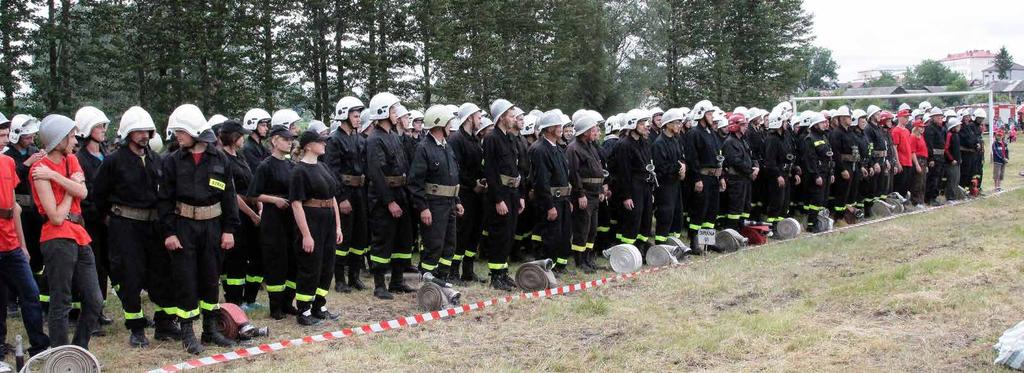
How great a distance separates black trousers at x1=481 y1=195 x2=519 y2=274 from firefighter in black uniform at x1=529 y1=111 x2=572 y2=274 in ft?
1.59

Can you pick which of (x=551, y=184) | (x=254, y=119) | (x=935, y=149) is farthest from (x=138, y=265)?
(x=935, y=149)

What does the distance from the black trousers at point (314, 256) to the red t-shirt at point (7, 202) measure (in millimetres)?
2311

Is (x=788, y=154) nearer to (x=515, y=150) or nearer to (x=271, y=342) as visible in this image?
(x=515, y=150)

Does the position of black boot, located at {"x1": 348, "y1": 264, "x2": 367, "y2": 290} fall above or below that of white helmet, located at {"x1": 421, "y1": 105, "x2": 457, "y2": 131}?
below

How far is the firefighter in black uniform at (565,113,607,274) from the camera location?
424 inches

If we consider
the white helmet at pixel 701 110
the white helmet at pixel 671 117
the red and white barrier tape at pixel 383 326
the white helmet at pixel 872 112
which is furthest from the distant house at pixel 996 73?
the red and white barrier tape at pixel 383 326

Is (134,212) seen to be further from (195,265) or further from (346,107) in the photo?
(346,107)

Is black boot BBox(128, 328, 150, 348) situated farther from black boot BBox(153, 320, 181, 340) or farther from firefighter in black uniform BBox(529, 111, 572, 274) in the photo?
firefighter in black uniform BBox(529, 111, 572, 274)

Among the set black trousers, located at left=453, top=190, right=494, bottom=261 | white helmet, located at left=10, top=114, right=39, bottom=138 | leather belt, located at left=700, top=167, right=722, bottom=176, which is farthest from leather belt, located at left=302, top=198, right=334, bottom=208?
leather belt, located at left=700, top=167, right=722, bottom=176

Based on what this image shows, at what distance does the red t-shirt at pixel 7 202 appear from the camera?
630cm

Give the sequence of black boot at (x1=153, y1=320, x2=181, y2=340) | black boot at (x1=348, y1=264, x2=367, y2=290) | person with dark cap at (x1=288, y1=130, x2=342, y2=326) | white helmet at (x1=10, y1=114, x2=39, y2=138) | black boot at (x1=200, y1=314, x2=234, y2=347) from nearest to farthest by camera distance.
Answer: black boot at (x1=200, y1=314, x2=234, y2=347) → black boot at (x1=153, y1=320, x2=181, y2=340) → person with dark cap at (x1=288, y1=130, x2=342, y2=326) → white helmet at (x1=10, y1=114, x2=39, y2=138) → black boot at (x1=348, y1=264, x2=367, y2=290)

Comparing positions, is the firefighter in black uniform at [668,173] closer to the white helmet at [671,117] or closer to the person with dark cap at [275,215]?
the white helmet at [671,117]

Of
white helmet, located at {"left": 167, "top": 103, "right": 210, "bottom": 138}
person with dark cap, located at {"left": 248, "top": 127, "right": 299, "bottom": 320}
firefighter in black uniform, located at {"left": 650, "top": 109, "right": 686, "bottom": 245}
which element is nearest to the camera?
white helmet, located at {"left": 167, "top": 103, "right": 210, "bottom": 138}

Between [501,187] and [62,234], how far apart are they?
4818 mm
